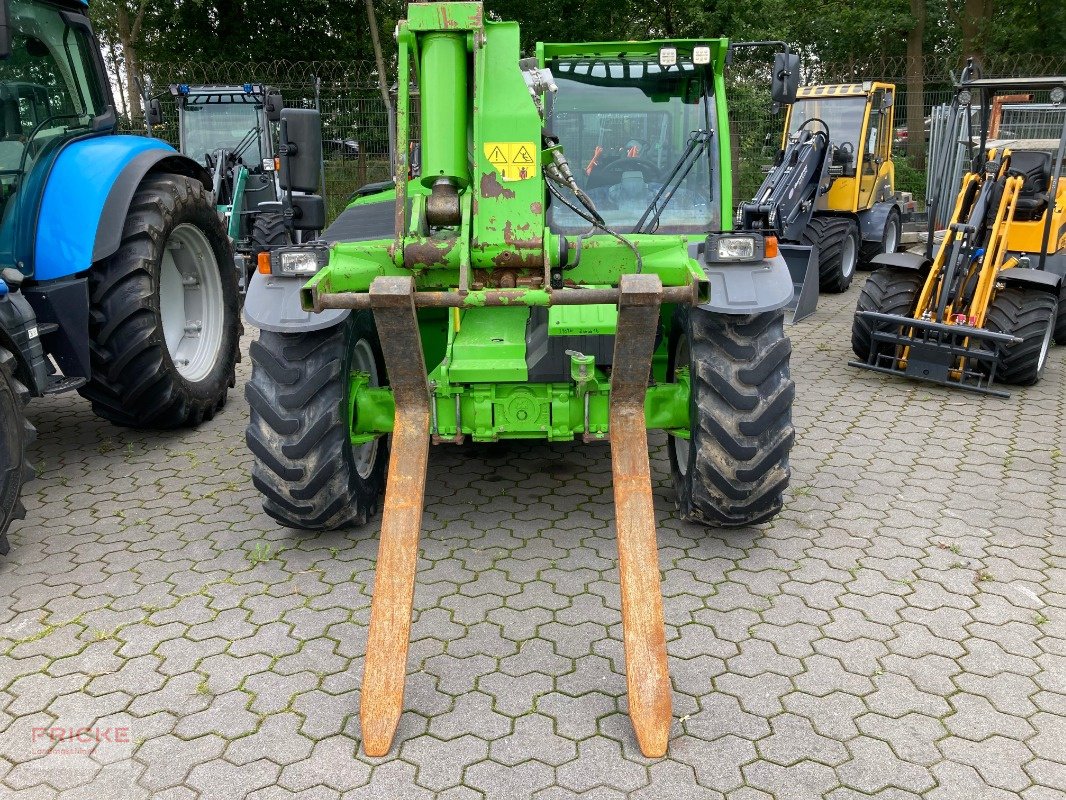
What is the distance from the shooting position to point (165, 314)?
19.7ft

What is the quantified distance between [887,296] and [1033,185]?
1.84m

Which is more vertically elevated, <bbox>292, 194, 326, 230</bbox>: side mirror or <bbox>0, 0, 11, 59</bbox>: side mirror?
<bbox>0, 0, 11, 59</bbox>: side mirror

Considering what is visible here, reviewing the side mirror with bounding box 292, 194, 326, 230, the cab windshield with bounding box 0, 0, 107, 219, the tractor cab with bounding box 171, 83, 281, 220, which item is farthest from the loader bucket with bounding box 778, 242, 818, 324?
the tractor cab with bounding box 171, 83, 281, 220

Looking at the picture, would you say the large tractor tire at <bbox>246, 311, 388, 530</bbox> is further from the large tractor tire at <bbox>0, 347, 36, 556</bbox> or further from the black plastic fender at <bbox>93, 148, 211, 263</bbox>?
the black plastic fender at <bbox>93, 148, 211, 263</bbox>

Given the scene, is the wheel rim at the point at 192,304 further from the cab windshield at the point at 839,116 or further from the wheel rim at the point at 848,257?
the cab windshield at the point at 839,116

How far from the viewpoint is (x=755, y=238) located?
3.89 metres

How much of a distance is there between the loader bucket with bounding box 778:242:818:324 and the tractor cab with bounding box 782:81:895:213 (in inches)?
92.3

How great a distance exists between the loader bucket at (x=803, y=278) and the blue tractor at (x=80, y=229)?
4.63 meters

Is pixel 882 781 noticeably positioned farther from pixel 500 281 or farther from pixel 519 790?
pixel 500 281

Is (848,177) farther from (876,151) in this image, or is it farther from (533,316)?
(533,316)

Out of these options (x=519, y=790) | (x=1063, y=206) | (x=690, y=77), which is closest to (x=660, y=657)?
(x=519, y=790)

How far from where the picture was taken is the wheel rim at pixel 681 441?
13.9 ft

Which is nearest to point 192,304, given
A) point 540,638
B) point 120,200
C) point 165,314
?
point 165,314

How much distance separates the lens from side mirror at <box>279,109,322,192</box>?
3.82m
